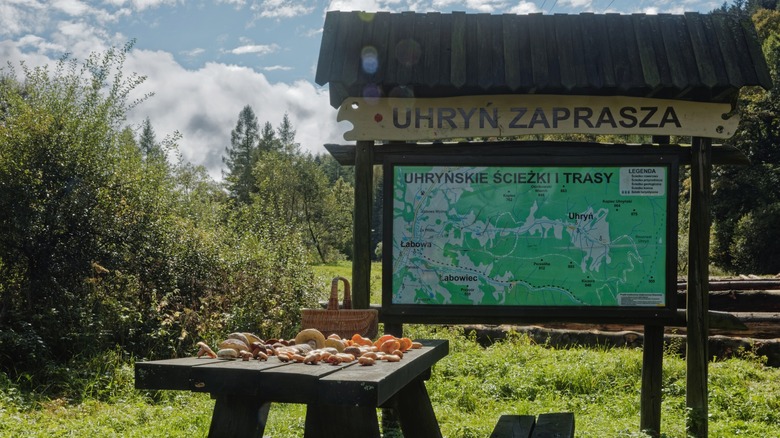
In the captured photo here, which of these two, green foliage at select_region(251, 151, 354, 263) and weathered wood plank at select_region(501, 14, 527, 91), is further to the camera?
green foliage at select_region(251, 151, 354, 263)

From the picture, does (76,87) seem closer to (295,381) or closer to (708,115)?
(708,115)

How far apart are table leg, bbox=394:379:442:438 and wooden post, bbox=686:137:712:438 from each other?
3.08 m

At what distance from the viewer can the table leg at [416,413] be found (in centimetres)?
466

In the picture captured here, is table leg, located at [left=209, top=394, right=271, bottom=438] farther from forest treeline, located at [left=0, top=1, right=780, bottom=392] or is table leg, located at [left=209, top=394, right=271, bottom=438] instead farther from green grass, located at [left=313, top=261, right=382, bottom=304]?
green grass, located at [left=313, top=261, right=382, bottom=304]

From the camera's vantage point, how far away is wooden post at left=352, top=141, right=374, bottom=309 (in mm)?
6582

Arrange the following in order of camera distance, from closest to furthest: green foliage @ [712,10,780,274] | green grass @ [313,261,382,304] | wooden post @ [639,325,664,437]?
wooden post @ [639,325,664,437], green grass @ [313,261,382,304], green foliage @ [712,10,780,274]

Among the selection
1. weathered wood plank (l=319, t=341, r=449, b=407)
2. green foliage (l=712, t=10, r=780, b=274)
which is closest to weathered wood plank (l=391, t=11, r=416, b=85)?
weathered wood plank (l=319, t=341, r=449, b=407)

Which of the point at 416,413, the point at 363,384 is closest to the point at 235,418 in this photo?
the point at 363,384

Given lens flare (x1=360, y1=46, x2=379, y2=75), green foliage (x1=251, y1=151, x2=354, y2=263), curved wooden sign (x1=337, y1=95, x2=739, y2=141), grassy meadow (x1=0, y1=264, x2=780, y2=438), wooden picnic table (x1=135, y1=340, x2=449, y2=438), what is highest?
green foliage (x1=251, y1=151, x2=354, y2=263)

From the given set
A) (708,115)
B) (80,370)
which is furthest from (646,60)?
(80,370)

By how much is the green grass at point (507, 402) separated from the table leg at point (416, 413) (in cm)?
197

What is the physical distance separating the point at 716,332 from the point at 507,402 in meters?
5.30

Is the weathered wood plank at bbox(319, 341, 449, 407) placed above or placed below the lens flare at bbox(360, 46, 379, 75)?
below

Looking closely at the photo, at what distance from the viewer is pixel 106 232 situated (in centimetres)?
1105
